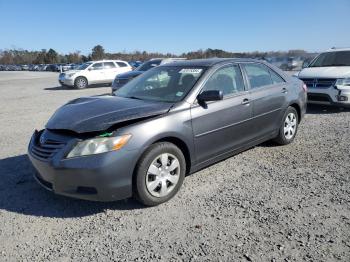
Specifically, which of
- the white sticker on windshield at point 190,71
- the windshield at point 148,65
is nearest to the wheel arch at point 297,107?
the white sticker on windshield at point 190,71

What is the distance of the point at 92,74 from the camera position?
19906 mm

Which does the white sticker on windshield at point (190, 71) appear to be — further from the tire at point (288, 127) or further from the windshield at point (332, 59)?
the windshield at point (332, 59)

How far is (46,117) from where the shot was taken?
9.30 metres

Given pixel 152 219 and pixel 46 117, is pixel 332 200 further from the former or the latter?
pixel 46 117

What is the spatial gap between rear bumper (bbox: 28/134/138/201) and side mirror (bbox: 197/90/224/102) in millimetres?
1192

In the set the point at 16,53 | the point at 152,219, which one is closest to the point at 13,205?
the point at 152,219

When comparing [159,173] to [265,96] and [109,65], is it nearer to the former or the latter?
[265,96]

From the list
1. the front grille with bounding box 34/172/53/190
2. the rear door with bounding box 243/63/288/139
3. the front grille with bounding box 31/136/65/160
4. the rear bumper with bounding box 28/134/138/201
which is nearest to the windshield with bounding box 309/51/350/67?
the rear door with bounding box 243/63/288/139

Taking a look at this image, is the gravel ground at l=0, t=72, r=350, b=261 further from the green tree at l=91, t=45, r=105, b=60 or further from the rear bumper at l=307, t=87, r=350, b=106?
the green tree at l=91, t=45, r=105, b=60

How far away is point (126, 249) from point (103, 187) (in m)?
0.69

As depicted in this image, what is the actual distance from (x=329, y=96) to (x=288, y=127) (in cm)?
327

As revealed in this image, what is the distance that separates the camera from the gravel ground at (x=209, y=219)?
2984mm

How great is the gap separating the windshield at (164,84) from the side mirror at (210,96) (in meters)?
0.20

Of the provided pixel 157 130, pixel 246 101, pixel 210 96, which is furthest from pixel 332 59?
pixel 157 130
